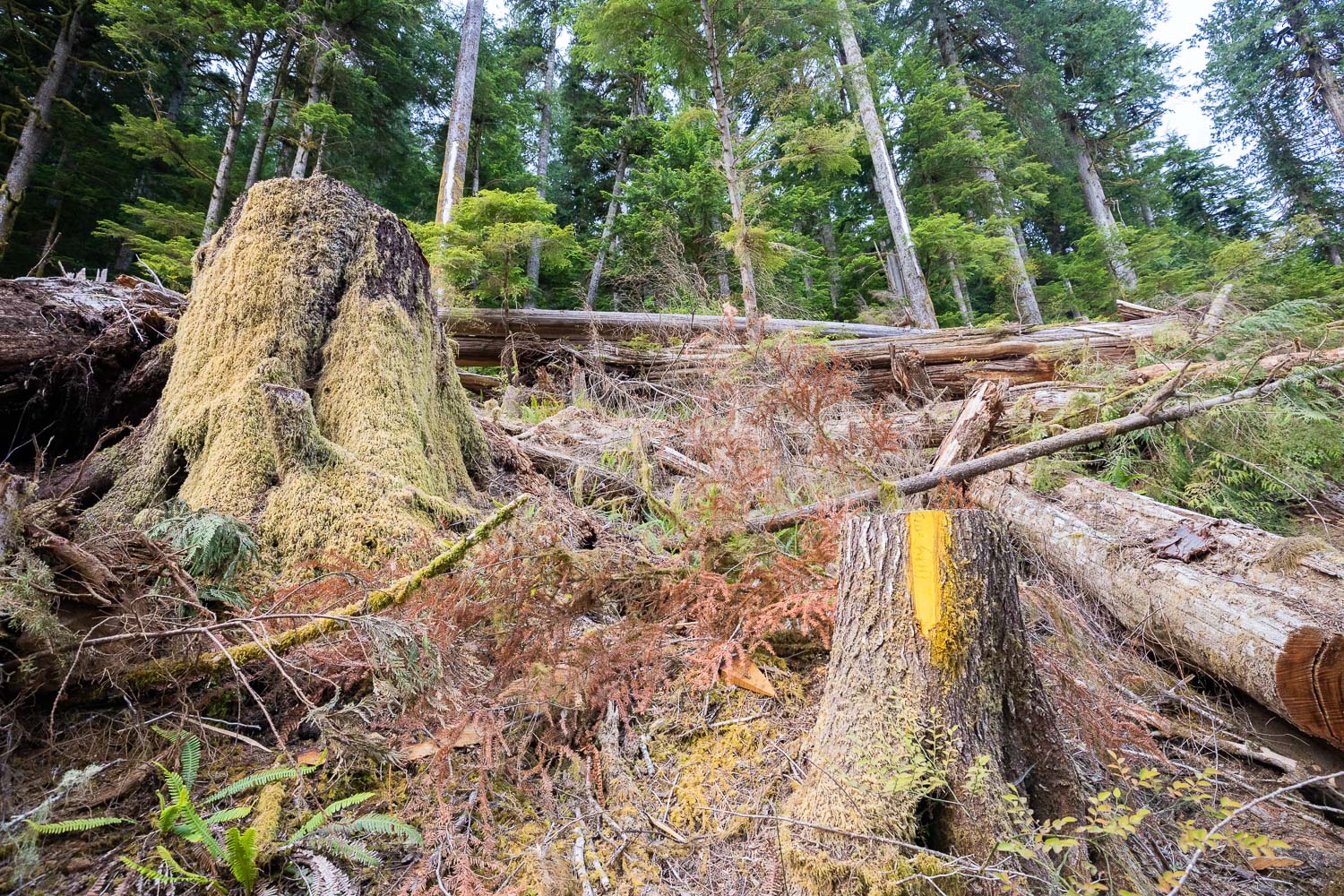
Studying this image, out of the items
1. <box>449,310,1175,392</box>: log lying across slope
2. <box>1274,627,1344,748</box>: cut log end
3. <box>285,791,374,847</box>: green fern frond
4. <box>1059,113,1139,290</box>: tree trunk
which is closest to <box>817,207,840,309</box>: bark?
<box>1059,113,1139,290</box>: tree trunk

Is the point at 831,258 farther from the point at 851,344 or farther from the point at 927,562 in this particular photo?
the point at 927,562

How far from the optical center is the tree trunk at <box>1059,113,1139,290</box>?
52.4 ft

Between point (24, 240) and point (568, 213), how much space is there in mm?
14367

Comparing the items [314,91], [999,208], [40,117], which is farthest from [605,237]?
[40,117]

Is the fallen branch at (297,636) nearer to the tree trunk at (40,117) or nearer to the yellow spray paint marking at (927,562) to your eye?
the yellow spray paint marking at (927,562)

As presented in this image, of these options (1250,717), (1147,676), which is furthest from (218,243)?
(1250,717)

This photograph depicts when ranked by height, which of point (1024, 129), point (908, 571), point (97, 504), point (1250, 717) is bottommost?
point (97, 504)

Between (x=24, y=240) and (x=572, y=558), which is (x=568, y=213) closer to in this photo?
(x=24, y=240)

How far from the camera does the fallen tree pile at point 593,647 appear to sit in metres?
1.38

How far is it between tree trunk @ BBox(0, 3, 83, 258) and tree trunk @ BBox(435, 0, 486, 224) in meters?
7.50

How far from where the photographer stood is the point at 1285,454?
3744mm

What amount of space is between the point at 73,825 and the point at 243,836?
407 millimetres

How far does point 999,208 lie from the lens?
15.3 m

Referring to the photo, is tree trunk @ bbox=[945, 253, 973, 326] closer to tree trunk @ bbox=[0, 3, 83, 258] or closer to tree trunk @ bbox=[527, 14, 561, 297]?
tree trunk @ bbox=[527, 14, 561, 297]
